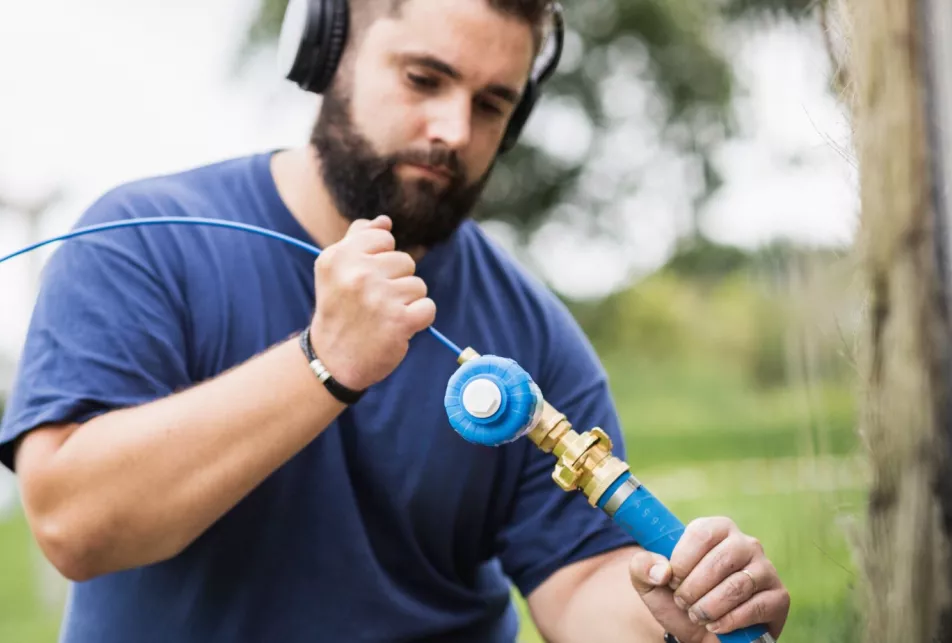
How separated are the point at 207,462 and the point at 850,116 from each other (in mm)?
870

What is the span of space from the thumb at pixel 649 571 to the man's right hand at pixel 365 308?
1.22ft

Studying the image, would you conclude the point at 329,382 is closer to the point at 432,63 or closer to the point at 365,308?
the point at 365,308

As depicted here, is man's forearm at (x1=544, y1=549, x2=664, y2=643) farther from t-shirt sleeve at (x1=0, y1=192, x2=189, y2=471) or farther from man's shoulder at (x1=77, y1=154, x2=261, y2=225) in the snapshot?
man's shoulder at (x1=77, y1=154, x2=261, y2=225)

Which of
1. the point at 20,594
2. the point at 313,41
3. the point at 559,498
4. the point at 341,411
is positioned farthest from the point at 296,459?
the point at 20,594

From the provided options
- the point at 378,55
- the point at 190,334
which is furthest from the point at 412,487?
the point at 378,55

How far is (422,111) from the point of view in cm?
153

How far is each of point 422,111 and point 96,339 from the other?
1.92ft

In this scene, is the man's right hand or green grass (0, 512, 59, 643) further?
green grass (0, 512, 59, 643)

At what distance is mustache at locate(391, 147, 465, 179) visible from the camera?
60.2 inches

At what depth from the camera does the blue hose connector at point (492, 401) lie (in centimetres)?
110

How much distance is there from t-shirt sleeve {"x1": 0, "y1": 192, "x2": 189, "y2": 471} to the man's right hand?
312mm

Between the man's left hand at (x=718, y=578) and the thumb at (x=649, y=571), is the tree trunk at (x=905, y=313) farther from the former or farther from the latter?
the thumb at (x=649, y=571)

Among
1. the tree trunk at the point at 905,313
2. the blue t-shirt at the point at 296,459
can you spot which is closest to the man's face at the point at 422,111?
the blue t-shirt at the point at 296,459

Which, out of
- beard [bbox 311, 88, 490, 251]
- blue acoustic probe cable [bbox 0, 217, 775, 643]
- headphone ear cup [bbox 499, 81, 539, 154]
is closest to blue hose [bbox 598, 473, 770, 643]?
blue acoustic probe cable [bbox 0, 217, 775, 643]
